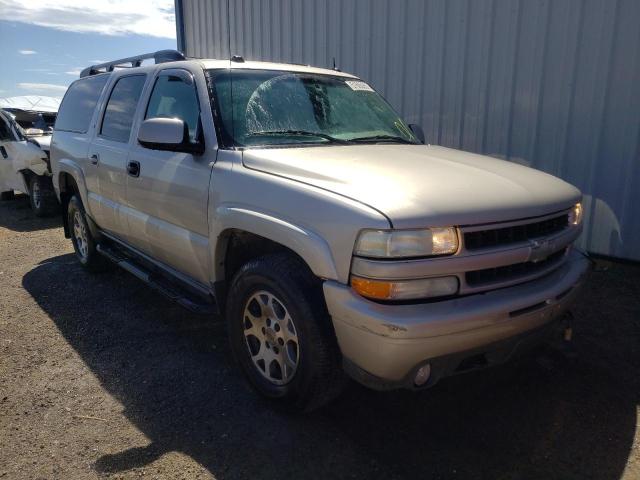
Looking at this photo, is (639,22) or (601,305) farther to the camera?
(639,22)

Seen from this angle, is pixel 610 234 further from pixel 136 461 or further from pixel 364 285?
pixel 136 461

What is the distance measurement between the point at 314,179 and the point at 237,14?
8.02 meters

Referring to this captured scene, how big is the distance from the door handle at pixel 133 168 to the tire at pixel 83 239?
1526 millimetres

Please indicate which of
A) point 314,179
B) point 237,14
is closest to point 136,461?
point 314,179

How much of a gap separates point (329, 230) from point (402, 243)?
330 mm

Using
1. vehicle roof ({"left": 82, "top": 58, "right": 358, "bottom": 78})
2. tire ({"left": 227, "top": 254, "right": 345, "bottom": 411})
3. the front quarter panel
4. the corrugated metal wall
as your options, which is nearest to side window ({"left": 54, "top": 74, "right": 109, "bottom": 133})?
vehicle roof ({"left": 82, "top": 58, "right": 358, "bottom": 78})

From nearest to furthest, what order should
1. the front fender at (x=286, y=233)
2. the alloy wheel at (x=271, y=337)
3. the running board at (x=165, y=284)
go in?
the front fender at (x=286, y=233) → the alloy wheel at (x=271, y=337) → the running board at (x=165, y=284)

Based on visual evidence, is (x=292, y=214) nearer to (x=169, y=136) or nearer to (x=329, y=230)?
(x=329, y=230)

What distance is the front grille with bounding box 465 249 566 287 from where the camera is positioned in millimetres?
2351

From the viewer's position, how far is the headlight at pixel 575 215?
2947mm

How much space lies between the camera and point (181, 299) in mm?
3449

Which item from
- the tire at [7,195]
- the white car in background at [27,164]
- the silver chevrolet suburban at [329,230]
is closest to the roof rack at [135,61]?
the silver chevrolet suburban at [329,230]

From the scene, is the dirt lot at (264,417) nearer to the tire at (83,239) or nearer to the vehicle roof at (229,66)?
the tire at (83,239)

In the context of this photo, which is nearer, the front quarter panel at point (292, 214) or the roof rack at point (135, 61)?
the front quarter panel at point (292, 214)
